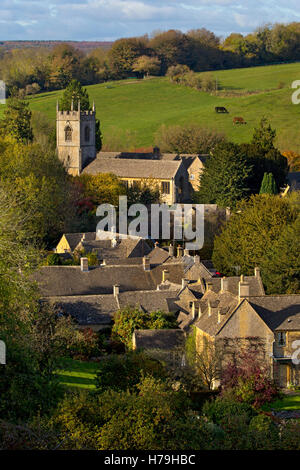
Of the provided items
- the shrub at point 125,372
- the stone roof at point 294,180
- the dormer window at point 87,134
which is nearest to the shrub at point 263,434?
the shrub at point 125,372

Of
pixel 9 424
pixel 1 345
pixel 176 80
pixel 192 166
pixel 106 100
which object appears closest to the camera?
pixel 9 424

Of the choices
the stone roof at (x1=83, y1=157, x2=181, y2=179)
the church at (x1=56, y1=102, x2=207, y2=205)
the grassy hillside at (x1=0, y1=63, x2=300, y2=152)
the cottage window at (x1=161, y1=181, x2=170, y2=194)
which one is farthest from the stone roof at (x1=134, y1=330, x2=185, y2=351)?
the grassy hillside at (x1=0, y1=63, x2=300, y2=152)

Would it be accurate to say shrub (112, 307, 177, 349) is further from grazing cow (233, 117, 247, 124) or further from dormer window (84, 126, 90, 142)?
grazing cow (233, 117, 247, 124)

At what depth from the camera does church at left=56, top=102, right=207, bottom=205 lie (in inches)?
3856

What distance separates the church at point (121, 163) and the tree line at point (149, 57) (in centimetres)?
4742

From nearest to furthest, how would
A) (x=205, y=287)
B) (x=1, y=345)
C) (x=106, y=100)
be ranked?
(x=1, y=345), (x=205, y=287), (x=106, y=100)

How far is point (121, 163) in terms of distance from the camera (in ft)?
331

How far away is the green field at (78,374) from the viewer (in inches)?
1692

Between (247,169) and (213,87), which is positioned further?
(213,87)

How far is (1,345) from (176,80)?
134 metres

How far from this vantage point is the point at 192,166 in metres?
106
